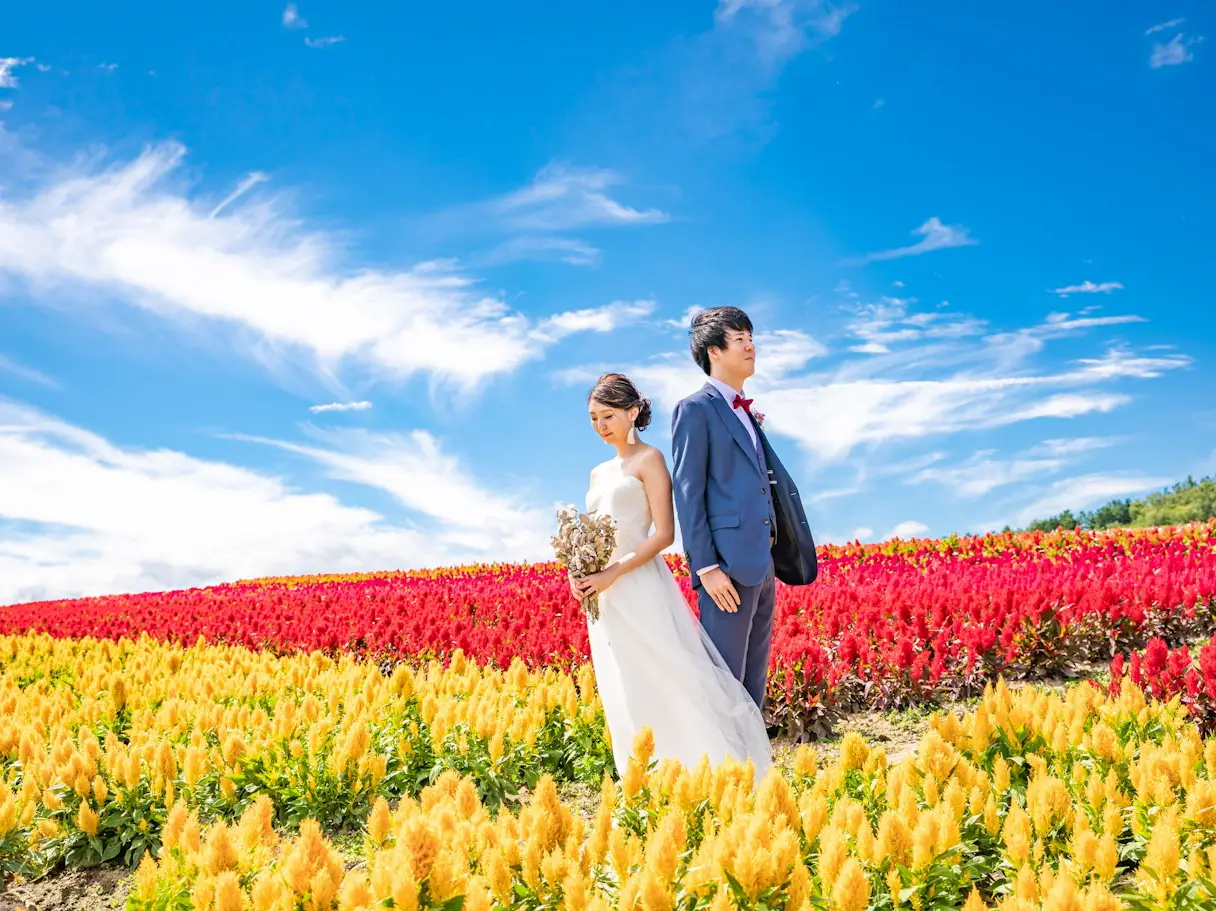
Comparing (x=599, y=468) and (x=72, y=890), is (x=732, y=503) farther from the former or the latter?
(x=72, y=890)

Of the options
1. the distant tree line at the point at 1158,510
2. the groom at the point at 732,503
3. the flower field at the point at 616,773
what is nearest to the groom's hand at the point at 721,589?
the groom at the point at 732,503

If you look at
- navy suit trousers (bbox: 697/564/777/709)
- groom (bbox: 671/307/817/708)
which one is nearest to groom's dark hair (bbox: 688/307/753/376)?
groom (bbox: 671/307/817/708)

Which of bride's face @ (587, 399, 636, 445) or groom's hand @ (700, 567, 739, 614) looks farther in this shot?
bride's face @ (587, 399, 636, 445)

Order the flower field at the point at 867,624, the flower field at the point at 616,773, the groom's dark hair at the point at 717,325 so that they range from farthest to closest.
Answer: the flower field at the point at 867,624 → the groom's dark hair at the point at 717,325 → the flower field at the point at 616,773

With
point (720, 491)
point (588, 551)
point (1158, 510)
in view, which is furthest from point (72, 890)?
point (1158, 510)

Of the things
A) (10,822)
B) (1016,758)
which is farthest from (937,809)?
(10,822)

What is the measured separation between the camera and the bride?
4477 millimetres

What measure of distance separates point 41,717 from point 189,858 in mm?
4261

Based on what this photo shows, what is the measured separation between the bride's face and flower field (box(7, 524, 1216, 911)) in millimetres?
1499

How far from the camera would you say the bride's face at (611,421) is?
4617mm

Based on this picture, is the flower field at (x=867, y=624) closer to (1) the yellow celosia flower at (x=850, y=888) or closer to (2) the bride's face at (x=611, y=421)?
(2) the bride's face at (x=611, y=421)

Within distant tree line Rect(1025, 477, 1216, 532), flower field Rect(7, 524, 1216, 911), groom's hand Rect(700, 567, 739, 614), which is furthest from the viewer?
distant tree line Rect(1025, 477, 1216, 532)

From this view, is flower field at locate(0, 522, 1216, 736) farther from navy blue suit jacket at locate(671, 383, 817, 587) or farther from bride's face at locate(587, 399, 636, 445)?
navy blue suit jacket at locate(671, 383, 817, 587)

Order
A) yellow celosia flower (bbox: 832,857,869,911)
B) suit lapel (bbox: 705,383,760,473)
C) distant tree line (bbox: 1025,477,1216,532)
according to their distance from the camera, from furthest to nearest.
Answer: distant tree line (bbox: 1025,477,1216,532) → suit lapel (bbox: 705,383,760,473) → yellow celosia flower (bbox: 832,857,869,911)
